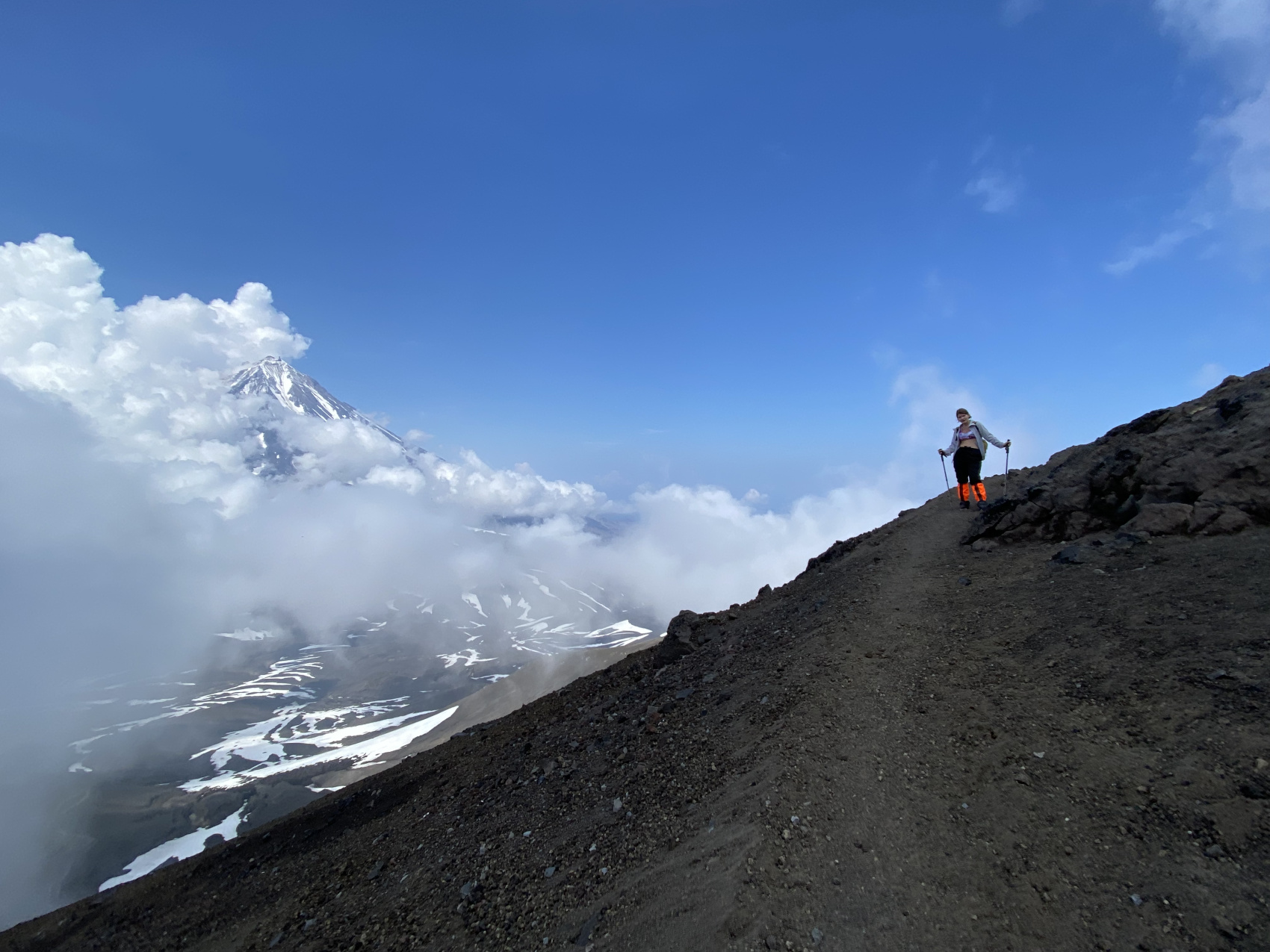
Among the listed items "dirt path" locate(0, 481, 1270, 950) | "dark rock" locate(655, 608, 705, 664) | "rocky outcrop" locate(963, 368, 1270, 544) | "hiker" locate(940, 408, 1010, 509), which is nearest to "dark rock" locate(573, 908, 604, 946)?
"dirt path" locate(0, 481, 1270, 950)

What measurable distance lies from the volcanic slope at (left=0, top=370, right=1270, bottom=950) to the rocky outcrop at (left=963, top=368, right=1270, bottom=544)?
0.08 m

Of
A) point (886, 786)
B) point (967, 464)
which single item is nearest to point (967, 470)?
point (967, 464)

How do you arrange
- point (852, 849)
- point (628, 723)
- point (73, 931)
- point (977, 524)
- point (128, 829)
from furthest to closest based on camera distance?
point (128, 829) < point (977, 524) < point (73, 931) < point (628, 723) < point (852, 849)

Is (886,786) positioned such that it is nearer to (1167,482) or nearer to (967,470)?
(1167,482)

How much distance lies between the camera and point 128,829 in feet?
422

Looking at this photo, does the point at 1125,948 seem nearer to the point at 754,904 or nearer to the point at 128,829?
the point at 754,904

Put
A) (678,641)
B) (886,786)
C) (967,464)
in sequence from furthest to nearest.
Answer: (967,464)
(678,641)
(886,786)

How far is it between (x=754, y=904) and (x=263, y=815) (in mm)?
154767

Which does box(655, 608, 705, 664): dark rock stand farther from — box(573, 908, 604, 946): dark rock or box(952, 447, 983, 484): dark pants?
box(952, 447, 983, 484): dark pants

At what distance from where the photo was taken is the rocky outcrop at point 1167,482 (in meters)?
12.2

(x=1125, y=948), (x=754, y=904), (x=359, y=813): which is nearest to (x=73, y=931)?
(x=359, y=813)

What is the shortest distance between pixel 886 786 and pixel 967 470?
13.7 metres

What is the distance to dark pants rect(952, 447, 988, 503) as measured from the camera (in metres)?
17.8

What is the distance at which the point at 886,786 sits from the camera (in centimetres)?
757
